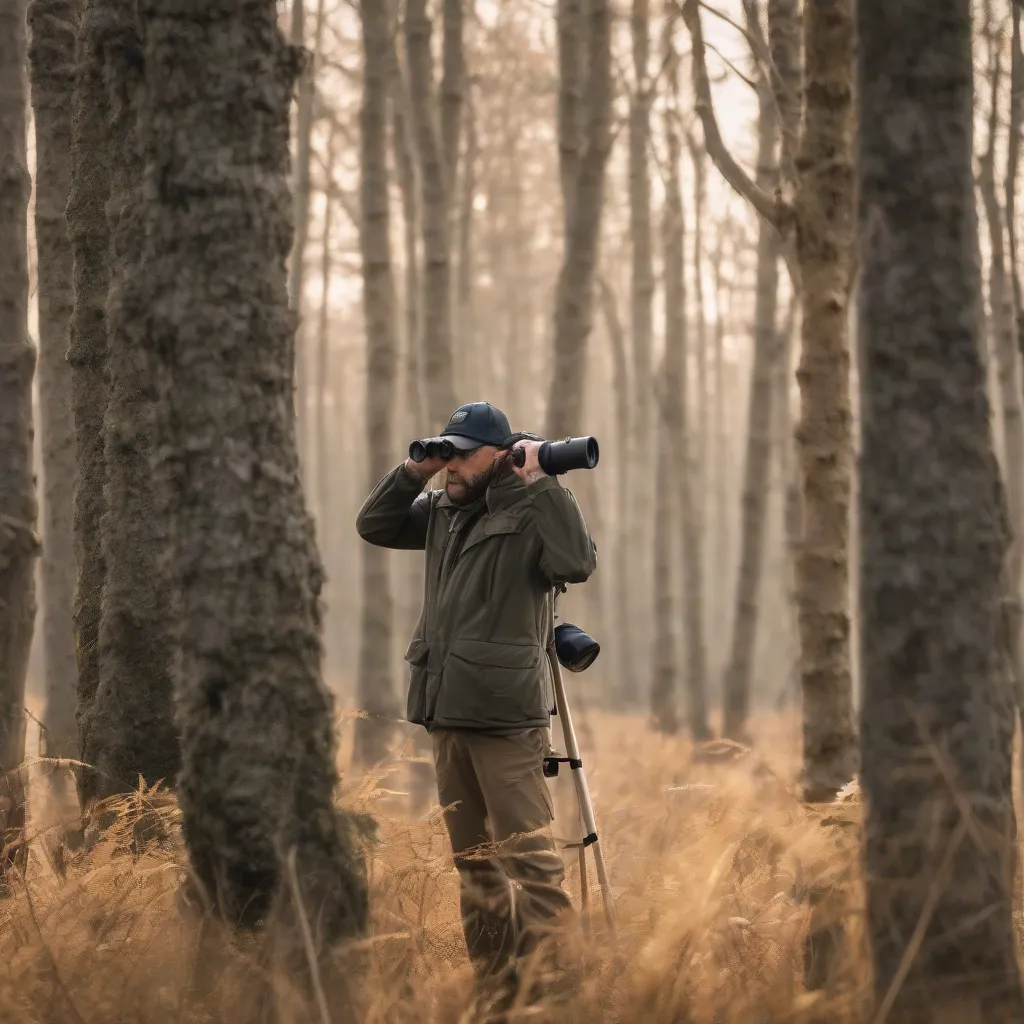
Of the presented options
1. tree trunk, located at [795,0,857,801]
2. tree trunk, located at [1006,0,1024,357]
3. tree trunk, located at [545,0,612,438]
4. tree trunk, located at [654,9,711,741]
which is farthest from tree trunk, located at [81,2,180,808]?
tree trunk, located at [654,9,711,741]

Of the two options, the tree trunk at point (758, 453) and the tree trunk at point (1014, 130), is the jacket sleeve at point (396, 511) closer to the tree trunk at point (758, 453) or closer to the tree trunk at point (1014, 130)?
the tree trunk at point (1014, 130)

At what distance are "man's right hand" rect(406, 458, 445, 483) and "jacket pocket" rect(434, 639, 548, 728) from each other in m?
0.68

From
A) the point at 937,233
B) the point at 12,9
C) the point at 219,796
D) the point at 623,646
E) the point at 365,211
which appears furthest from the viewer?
the point at 623,646

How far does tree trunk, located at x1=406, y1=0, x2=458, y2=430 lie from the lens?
31.2ft

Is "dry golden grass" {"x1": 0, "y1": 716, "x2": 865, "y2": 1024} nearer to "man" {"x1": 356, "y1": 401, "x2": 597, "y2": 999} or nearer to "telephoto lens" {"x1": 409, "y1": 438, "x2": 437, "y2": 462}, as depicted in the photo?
"man" {"x1": 356, "y1": 401, "x2": 597, "y2": 999}

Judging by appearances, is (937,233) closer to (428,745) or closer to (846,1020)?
(846,1020)

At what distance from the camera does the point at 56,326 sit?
247 inches

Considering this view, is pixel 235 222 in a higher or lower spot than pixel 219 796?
higher

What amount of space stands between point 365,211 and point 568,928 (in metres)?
7.11

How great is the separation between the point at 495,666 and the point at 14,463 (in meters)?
2.20

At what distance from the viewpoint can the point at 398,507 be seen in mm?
4664

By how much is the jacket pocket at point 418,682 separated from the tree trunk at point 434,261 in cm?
505

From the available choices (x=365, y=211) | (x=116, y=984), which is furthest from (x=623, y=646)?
(x=116, y=984)

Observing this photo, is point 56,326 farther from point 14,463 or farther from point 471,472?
point 471,472
